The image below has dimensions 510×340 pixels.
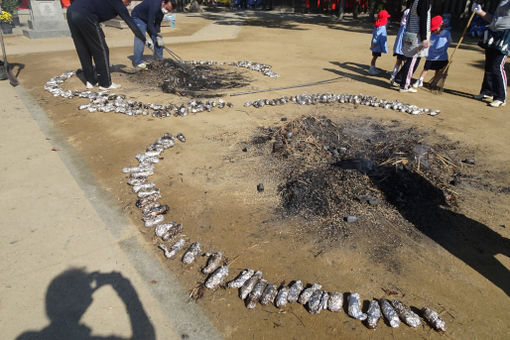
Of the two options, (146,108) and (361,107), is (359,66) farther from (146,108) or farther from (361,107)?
(146,108)

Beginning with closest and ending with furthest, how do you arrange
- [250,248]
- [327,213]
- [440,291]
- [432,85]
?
[440,291]
[250,248]
[327,213]
[432,85]

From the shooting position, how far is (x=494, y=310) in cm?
280

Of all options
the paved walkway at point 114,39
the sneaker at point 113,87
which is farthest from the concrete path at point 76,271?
A: the paved walkway at point 114,39

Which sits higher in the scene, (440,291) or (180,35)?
(180,35)

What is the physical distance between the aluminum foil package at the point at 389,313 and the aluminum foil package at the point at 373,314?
2.0 inches

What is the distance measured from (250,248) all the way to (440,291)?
6.13 ft

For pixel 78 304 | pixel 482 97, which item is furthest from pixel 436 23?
pixel 78 304

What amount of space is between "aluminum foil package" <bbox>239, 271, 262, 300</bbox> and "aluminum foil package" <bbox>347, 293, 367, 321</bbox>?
847 mm

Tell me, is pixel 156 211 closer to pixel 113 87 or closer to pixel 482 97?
pixel 113 87

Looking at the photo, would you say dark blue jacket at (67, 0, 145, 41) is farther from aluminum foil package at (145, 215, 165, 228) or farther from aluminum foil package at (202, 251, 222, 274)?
aluminum foil package at (202, 251, 222, 274)

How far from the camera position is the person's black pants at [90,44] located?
7.42 meters

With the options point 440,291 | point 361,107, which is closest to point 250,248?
point 440,291

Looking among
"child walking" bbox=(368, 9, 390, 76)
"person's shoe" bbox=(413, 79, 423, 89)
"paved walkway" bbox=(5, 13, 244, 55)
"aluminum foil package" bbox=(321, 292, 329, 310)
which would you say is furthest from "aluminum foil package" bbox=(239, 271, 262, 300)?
"paved walkway" bbox=(5, 13, 244, 55)

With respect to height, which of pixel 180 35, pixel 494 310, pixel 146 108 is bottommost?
pixel 494 310
